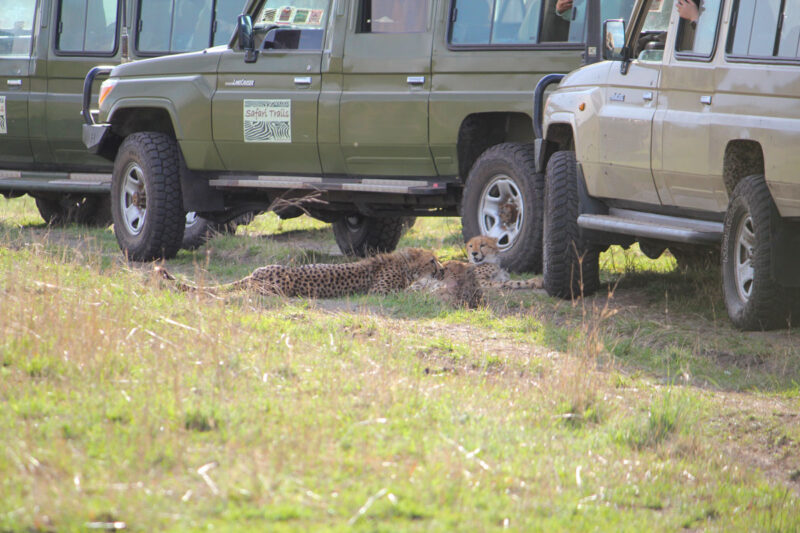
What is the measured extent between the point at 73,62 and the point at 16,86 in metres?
0.71

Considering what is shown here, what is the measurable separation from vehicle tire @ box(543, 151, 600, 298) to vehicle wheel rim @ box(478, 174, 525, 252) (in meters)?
0.89

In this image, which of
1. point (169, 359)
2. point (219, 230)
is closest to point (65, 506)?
point (169, 359)

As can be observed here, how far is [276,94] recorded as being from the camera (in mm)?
9172

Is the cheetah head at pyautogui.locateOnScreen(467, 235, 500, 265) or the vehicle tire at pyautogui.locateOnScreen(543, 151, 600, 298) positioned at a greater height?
the vehicle tire at pyautogui.locateOnScreen(543, 151, 600, 298)

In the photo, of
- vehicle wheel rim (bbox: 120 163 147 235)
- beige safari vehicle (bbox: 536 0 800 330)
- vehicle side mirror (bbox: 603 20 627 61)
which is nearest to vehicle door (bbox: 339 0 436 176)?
beige safari vehicle (bbox: 536 0 800 330)

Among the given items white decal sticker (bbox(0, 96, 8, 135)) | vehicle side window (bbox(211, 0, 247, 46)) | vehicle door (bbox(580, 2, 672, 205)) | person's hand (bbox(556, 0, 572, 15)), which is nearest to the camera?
vehicle door (bbox(580, 2, 672, 205))

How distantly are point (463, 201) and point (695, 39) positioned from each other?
2.59 meters

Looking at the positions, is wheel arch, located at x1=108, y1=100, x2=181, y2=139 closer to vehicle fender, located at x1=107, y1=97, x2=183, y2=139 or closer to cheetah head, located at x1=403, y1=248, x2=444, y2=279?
vehicle fender, located at x1=107, y1=97, x2=183, y2=139

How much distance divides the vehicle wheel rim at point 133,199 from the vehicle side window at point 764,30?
17.4 ft

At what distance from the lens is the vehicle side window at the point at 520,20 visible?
27.6 feet

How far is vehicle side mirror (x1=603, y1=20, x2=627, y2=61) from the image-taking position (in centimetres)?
713

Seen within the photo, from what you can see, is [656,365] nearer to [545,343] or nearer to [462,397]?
[545,343]

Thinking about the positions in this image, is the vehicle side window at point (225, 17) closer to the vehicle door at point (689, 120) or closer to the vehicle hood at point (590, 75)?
the vehicle hood at point (590, 75)

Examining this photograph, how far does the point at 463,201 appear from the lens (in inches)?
346
